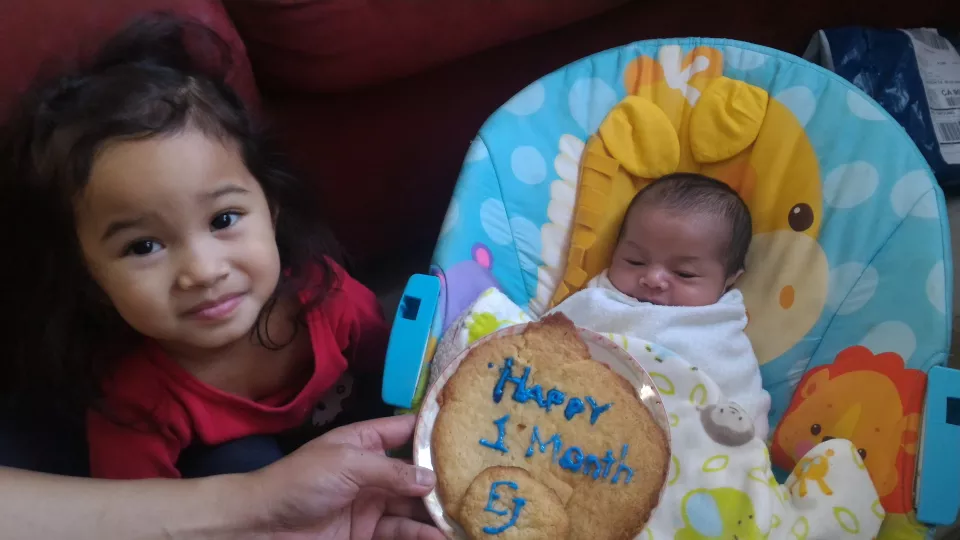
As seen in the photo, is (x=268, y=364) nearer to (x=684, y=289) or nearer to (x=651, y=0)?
(x=684, y=289)

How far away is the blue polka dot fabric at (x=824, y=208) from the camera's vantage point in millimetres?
896

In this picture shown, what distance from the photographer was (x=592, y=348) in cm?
85

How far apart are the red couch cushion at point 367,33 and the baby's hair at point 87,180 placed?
0.10 metres

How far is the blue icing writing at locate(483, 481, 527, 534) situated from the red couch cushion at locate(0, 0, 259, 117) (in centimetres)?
71

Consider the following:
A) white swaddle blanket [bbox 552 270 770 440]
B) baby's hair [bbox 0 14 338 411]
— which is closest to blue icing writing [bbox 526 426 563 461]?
white swaddle blanket [bbox 552 270 770 440]

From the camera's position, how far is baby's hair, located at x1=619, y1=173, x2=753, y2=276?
3.46ft

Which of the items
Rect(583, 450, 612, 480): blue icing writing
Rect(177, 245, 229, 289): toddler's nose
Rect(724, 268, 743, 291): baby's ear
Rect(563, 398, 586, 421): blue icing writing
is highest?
Rect(177, 245, 229, 289): toddler's nose

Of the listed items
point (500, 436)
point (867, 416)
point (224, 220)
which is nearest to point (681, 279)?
point (867, 416)

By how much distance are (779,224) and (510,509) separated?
0.63 metres

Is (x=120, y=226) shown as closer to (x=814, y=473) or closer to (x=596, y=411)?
(x=596, y=411)

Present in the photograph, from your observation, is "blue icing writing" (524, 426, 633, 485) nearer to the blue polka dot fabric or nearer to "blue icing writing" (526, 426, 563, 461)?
"blue icing writing" (526, 426, 563, 461)

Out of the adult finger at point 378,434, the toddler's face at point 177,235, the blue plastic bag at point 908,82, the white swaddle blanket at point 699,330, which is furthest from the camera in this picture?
the blue plastic bag at point 908,82

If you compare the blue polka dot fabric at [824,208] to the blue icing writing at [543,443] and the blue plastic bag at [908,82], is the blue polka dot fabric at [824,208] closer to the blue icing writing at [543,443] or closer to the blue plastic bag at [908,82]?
the blue icing writing at [543,443]

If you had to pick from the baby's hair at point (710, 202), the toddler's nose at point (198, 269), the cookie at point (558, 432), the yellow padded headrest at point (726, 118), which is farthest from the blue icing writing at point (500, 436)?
the yellow padded headrest at point (726, 118)
